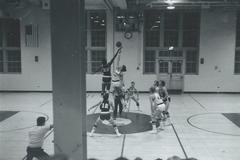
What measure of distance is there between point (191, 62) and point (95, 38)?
6.49 metres

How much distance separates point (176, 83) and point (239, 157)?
11.3 m

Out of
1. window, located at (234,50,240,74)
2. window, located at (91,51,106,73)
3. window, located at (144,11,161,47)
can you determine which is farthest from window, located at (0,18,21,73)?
window, located at (234,50,240,74)

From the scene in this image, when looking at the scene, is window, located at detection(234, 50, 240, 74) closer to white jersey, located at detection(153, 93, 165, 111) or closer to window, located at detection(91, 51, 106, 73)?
window, located at detection(91, 51, 106, 73)

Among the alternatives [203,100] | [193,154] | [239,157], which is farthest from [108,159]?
[203,100]

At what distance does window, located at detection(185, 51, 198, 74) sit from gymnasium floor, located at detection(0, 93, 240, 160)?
3687 millimetres

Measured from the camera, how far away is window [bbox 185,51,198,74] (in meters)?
19.6

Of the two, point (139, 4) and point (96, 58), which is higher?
point (139, 4)

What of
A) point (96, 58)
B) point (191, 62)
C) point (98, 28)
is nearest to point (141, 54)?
point (96, 58)

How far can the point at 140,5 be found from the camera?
60.7 feet

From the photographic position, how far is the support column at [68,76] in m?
5.72

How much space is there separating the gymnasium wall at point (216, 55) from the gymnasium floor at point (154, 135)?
2.80m

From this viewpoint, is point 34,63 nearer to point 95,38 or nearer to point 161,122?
point 95,38

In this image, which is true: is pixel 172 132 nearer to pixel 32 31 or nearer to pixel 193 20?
pixel 193 20

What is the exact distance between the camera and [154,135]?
1010 cm
